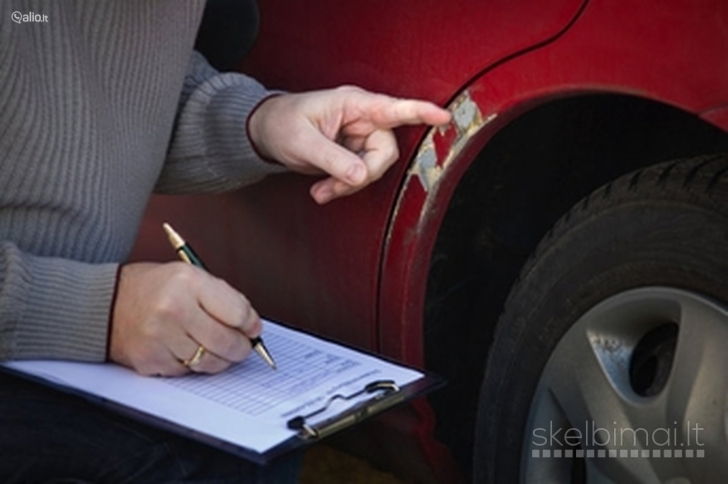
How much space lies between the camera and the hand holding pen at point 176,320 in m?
1.70

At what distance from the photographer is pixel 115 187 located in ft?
6.17

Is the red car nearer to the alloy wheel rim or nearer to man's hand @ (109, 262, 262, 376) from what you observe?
the alloy wheel rim

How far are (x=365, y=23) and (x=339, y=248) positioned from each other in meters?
0.34

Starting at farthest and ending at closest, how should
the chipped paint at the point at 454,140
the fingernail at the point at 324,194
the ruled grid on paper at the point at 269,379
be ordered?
the fingernail at the point at 324,194 → the chipped paint at the point at 454,140 → the ruled grid on paper at the point at 269,379

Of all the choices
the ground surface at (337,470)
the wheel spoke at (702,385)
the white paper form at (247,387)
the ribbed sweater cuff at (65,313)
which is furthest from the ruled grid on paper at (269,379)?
the ground surface at (337,470)

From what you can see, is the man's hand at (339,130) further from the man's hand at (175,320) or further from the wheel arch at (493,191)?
the man's hand at (175,320)

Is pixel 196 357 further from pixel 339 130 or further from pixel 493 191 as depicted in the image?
pixel 493 191

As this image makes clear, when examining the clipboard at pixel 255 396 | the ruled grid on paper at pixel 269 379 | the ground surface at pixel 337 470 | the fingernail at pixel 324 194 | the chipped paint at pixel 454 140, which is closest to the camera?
the clipboard at pixel 255 396

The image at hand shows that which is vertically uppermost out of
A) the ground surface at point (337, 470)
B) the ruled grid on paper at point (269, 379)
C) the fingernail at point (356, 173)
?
the fingernail at point (356, 173)

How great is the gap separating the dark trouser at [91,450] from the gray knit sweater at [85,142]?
0.33ft

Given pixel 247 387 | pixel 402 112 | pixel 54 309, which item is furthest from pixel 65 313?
pixel 402 112

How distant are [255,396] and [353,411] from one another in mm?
137

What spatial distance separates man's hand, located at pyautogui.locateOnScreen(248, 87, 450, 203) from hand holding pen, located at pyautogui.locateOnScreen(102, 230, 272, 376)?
28 centimetres

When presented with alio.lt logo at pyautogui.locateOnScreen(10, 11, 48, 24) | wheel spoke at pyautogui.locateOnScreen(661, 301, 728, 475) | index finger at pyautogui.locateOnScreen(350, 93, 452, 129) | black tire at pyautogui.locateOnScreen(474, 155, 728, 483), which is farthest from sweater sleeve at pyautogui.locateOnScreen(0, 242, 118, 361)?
wheel spoke at pyautogui.locateOnScreen(661, 301, 728, 475)
